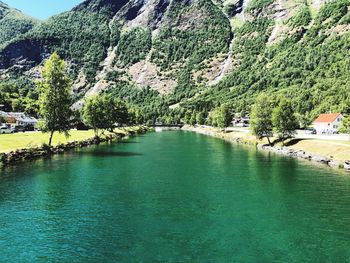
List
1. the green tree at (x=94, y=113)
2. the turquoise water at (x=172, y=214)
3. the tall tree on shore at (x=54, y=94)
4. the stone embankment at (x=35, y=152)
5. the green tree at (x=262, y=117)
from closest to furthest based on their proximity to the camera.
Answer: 1. the turquoise water at (x=172, y=214)
2. the stone embankment at (x=35, y=152)
3. the tall tree on shore at (x=54, y=94)
4. the green tree at (x=262, y=117)
5. the green tree at (x=94, y=113)

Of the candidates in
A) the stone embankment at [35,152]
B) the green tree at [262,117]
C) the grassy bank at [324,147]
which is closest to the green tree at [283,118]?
the grassy bank at [324,147]

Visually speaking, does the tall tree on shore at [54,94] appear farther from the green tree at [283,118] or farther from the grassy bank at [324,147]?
the grassy bank at [324,147]

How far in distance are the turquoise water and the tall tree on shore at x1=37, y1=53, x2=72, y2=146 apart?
29.5 metres

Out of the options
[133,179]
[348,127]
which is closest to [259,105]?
[348,127]

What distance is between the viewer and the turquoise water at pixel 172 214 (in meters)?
35.8

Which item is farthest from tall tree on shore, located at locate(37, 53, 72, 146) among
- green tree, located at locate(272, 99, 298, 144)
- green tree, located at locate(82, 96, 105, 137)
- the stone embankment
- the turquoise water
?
green tree, located at locate(272, 99, 298, 144)

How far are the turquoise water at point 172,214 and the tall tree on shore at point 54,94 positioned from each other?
96.6 ft

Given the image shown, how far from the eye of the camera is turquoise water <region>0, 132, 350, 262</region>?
35812 millimetres

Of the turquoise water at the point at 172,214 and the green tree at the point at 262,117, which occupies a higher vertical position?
the green tree at the point at 262,117

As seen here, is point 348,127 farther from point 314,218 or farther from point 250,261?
point 250,261

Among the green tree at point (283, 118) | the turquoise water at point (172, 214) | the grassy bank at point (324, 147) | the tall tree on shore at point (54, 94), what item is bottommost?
the turquoise water at point (172, 214)

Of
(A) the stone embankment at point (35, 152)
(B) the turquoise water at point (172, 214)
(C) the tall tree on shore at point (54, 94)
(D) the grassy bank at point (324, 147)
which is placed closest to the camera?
(B) the turquoise water at point (172, 214)

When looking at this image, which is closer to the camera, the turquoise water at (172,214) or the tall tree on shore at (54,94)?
the turquoise water at (172,214)

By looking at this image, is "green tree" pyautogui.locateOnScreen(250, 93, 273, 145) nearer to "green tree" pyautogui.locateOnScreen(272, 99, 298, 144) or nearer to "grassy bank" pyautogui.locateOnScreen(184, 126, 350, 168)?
"green tree" pyautogui.locateOnScreen(272, 99, 298, 144)
